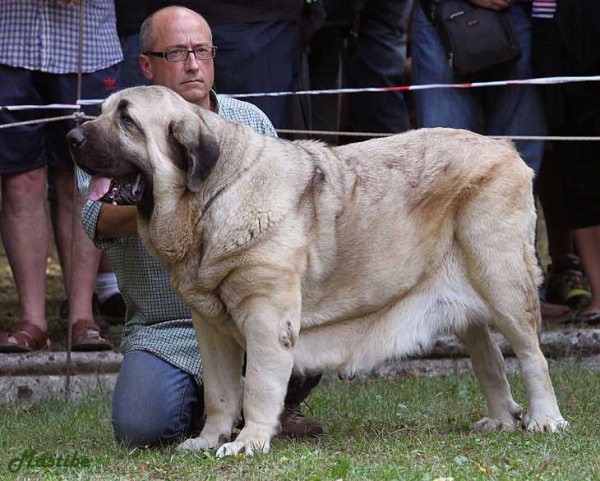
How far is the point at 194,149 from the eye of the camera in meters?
4.70

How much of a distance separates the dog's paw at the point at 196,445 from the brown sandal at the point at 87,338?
1.98 meters

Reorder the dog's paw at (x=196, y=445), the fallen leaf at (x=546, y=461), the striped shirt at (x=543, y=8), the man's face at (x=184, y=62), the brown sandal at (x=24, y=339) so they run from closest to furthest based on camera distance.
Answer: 1. the fallen leaf at (x=546, y=461)
2. the dog's paw at (x=196, y=445)
3. the man's face at (x=184, y=62)
4. the brown sandal at (x=24, y=339)
5. the striped shirt at (x=543, y=8)

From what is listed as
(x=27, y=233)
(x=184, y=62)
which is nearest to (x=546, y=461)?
(x=184, y=62)

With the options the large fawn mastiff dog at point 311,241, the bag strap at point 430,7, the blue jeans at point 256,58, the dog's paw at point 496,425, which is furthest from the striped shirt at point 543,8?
the dog's paw at point 496,425

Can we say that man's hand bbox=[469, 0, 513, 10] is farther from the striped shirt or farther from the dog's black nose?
the dog's black nose

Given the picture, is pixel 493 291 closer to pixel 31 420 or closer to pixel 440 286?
pixel 440 286

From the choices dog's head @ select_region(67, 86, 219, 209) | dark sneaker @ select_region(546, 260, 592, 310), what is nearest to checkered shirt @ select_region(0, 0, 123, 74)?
dog's head @ select_region(67, 86, 219, 209)

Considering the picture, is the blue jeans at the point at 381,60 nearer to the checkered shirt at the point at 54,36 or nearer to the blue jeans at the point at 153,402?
the checkered shirt at the point at 54,36

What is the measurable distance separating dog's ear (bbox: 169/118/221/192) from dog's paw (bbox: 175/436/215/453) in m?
1.10

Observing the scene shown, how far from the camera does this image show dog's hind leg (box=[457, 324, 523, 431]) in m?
5.48

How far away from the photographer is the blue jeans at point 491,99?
7.31m

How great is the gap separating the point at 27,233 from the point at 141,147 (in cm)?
246

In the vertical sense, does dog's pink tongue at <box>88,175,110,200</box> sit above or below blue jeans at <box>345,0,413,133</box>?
above

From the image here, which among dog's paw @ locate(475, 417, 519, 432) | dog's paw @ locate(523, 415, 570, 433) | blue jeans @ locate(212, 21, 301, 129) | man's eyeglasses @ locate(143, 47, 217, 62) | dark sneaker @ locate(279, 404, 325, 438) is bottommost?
dark sneaker @ locate(279, 404, 325, 438)
